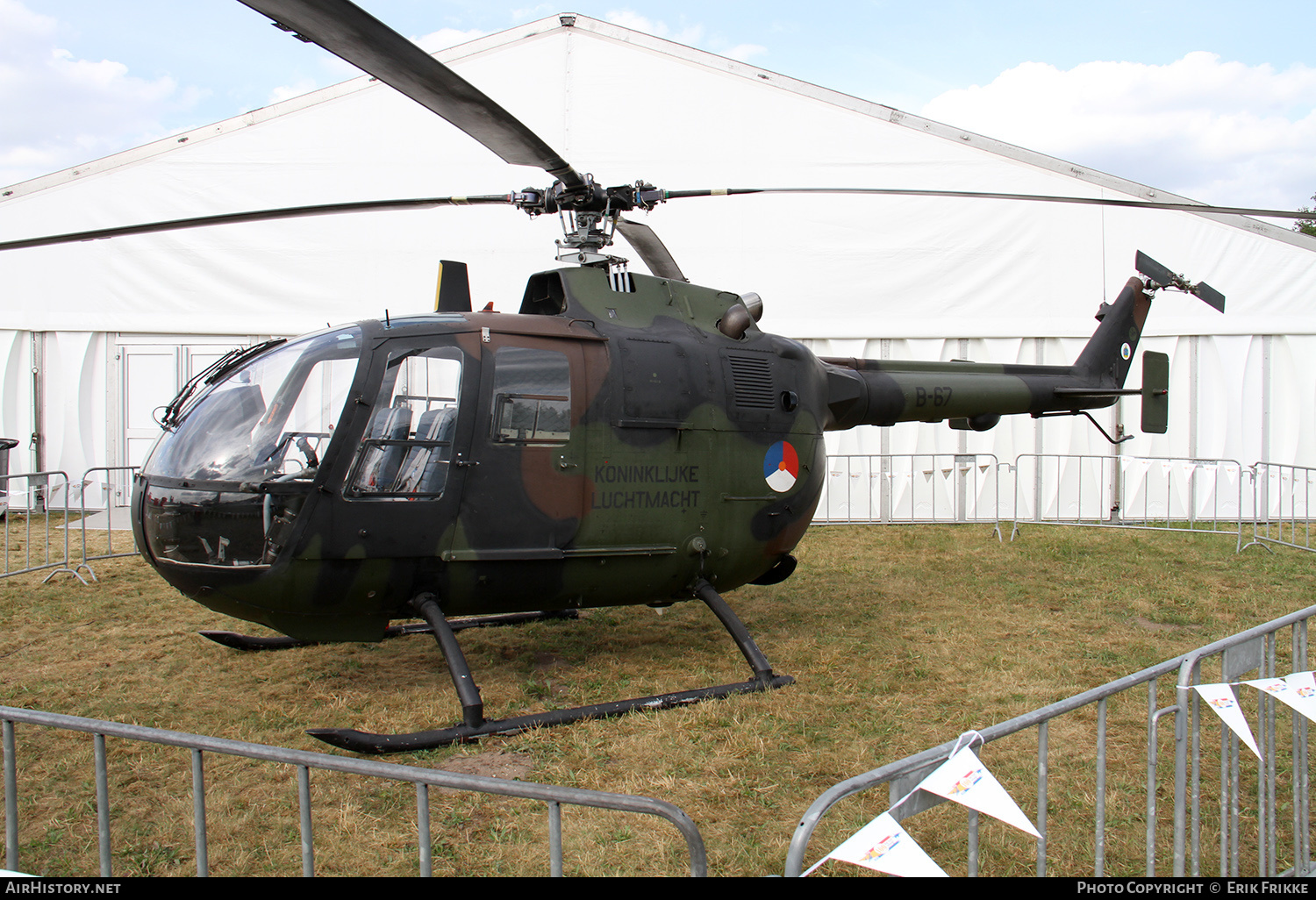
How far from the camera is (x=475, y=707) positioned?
446 cm

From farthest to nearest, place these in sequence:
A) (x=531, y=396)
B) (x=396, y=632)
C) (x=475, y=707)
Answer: (x=396, y=632)
(x=531, y=396)
(x=475, y=707)

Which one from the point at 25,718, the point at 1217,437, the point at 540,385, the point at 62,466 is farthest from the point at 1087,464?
the point at 62,466

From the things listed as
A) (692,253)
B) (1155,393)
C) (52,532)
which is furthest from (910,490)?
(52,532)

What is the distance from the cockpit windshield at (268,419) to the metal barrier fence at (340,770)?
2.24m

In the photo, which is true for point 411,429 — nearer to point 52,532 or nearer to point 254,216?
point 254,216

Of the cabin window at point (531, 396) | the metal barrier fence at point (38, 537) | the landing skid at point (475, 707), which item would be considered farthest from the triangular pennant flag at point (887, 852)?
the metal barrier fence at point (38, 537)

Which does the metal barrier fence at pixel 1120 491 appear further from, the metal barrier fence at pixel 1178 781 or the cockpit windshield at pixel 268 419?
the cockpit windshield at pixel 268 419

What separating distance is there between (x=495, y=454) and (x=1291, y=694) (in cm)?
379

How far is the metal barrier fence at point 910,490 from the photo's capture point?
1252cm

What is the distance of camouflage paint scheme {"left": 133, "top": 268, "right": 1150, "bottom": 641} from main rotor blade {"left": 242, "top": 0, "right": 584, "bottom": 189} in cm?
121

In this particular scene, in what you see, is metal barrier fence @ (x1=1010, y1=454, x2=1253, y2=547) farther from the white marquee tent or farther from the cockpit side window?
the cockpit side window

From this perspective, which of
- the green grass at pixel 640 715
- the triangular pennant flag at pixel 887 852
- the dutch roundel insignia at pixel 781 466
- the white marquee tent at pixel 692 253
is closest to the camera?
the triangular pennant flag at pixel 887 852

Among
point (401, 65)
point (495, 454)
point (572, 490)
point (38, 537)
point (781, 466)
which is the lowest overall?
point (38, 537)

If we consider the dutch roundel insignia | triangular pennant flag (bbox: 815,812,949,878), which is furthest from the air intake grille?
triangular pennant flag (bbox: 815,812,949,878)
